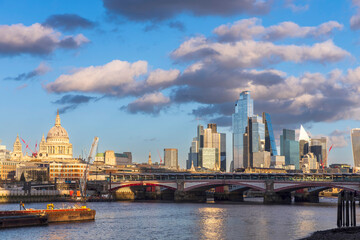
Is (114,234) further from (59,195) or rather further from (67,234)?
(59,195)

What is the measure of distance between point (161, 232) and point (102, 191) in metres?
106

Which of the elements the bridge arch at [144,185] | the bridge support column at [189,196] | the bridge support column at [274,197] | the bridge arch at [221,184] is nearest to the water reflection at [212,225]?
the bridge support column at [274,197]

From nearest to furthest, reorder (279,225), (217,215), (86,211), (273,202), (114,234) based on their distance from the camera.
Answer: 1. (114,234)
2. (279,225)
3. (86,211)
4. (217,215)
5. (273,202)

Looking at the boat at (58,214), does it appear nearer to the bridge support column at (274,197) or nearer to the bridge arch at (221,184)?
the bridge support column at (274,197)

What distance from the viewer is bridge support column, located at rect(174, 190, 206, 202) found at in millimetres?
174500

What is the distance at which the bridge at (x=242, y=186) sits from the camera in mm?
153400

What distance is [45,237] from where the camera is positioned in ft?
251

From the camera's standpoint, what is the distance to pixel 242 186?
18138 cm

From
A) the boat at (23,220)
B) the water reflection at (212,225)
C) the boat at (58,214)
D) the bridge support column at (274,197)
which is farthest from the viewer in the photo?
the bridge support column at (274,197)

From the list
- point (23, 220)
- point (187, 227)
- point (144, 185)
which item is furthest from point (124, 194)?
point (23, 220)

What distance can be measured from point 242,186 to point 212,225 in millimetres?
88955

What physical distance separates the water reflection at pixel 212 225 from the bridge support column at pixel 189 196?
5580 centimetres

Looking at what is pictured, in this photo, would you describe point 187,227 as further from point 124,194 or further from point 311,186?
point 124,194

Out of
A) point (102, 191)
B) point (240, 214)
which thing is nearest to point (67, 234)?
point (240, 214)
